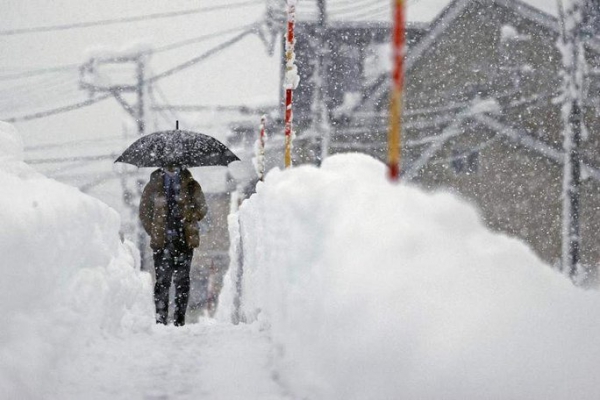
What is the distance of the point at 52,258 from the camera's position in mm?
4250

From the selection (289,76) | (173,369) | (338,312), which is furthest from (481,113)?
(338,312)

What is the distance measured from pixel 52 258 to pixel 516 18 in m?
20.7

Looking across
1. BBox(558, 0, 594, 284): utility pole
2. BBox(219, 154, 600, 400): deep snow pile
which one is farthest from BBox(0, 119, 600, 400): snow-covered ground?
BBox(558, 0, 594, 284): utility pole

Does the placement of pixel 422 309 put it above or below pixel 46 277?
above

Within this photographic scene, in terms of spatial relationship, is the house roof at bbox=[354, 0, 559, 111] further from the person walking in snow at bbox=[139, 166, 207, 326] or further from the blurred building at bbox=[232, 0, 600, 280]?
the person walking in snow at bbox=[139, 166, 207, 326]

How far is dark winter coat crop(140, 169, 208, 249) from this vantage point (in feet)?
23.9

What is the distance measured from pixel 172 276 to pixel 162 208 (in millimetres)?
681

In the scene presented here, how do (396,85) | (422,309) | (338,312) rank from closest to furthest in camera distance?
(422,309) → (338,312) → (396,85)

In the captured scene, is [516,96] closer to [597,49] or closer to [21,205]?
[597,49]

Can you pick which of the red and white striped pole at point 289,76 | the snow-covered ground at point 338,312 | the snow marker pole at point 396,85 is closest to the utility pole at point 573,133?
the red and white striped pole at point 289,76

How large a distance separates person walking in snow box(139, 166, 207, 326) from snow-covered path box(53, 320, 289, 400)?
1454mm

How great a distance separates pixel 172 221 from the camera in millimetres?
7309

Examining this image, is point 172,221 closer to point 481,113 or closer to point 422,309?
point 422,309

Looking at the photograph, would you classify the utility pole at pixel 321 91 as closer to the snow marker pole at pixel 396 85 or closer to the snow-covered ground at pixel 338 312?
the snow-covered ground at pixel 338 312
